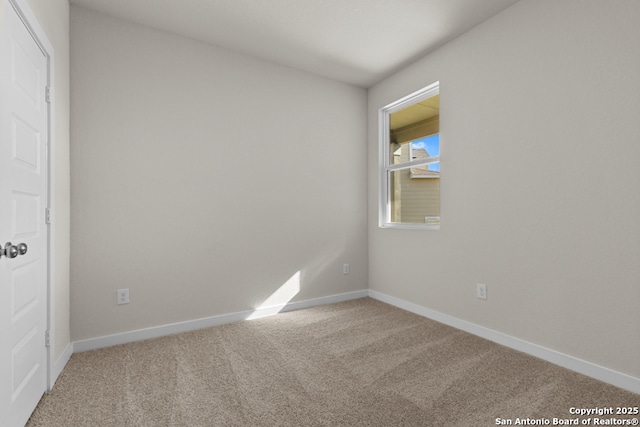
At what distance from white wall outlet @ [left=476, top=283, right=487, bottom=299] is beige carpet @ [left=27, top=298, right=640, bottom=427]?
337mm

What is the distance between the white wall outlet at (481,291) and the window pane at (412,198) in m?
0.69

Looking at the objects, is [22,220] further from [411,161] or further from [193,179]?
[411,161]

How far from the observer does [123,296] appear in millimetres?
2434

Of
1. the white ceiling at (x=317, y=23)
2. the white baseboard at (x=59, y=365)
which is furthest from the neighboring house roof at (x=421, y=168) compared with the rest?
the white baseboard at (x=59, y=365)

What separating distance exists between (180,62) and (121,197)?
1243mm

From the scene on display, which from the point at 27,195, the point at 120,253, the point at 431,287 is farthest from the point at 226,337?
the point at 431,287

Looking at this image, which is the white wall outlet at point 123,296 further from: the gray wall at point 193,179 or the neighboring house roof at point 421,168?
the neighboring house roof at point 421,168

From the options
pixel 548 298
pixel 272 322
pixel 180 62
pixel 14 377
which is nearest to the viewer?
pixel 14 377

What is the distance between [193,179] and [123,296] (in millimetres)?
1078

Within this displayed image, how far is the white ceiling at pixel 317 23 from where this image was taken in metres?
2.27

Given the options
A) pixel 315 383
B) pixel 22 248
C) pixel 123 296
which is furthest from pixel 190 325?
pixel 22 248

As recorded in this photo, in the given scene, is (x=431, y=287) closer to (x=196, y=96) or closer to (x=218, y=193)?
(x=218, y=193)

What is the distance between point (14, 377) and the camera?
136 centimetres

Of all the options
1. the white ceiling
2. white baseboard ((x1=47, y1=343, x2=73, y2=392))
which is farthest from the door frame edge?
the white ceiling
